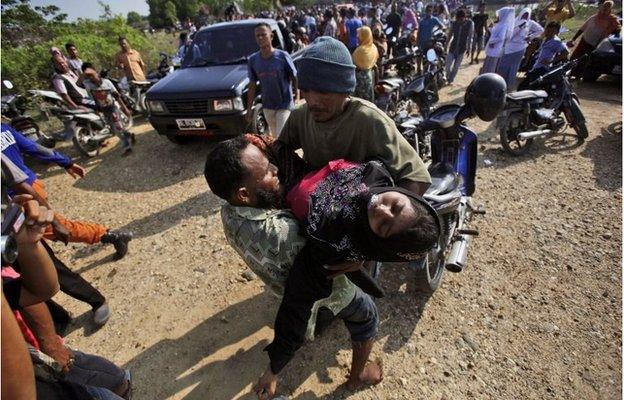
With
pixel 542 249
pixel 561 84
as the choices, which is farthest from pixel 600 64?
pixel 542 249

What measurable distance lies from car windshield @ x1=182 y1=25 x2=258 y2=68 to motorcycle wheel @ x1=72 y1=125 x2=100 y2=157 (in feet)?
6.56

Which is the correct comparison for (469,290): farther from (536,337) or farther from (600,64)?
(600,64)

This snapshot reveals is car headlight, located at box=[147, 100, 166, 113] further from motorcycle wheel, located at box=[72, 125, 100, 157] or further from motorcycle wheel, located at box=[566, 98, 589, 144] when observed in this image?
motorcycle wheel, located at box=[566, 98, 589, 144]

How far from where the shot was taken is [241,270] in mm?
3193

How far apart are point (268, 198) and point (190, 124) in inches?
158

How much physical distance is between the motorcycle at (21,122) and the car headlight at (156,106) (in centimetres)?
210

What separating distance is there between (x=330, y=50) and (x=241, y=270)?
226 centimetres

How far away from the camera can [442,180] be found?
2.52 metres

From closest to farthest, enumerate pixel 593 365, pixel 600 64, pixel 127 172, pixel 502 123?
pixel 593 365, pixel 502 123, pixel 127 172, pixel 600 64

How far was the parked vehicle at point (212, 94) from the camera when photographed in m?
4.79

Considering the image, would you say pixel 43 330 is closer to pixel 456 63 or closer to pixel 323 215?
pixel 323 215

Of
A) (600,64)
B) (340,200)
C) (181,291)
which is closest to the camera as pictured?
(340,200)

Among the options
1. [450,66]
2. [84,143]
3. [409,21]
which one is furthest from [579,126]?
[409,21]

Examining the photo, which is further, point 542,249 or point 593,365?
point 542,249
